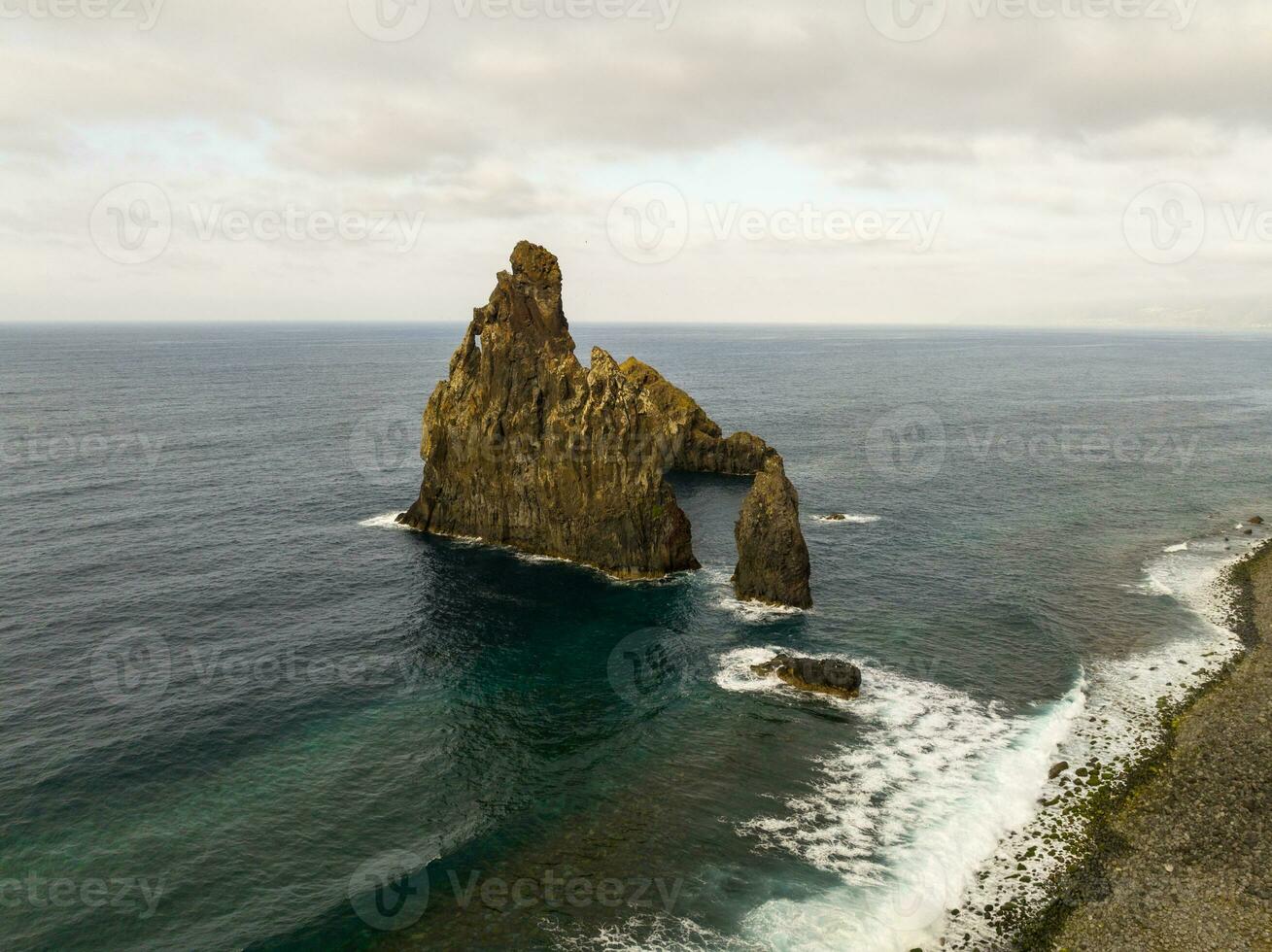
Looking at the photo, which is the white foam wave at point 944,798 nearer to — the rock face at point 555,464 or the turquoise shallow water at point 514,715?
the turquoise shallow water at point 514,715

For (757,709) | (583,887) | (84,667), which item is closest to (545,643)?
(757,709)

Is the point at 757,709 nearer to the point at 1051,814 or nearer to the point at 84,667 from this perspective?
the point at 1051,814

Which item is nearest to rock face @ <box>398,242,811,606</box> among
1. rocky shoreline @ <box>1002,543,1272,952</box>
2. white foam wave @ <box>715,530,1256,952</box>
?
white foam wave @ <box>715,530,1256,952</box>

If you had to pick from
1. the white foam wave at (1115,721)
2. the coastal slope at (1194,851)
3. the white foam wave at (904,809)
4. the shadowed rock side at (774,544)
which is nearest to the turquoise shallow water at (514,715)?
the white foam wave at (904,809)

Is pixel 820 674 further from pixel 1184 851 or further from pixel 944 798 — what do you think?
pixel 1184 851

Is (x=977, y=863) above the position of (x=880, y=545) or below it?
below

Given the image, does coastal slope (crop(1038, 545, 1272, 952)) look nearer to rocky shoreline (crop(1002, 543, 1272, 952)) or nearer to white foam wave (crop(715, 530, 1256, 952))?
rocky shoreline (crop(1002, 543, 1272, 952))
